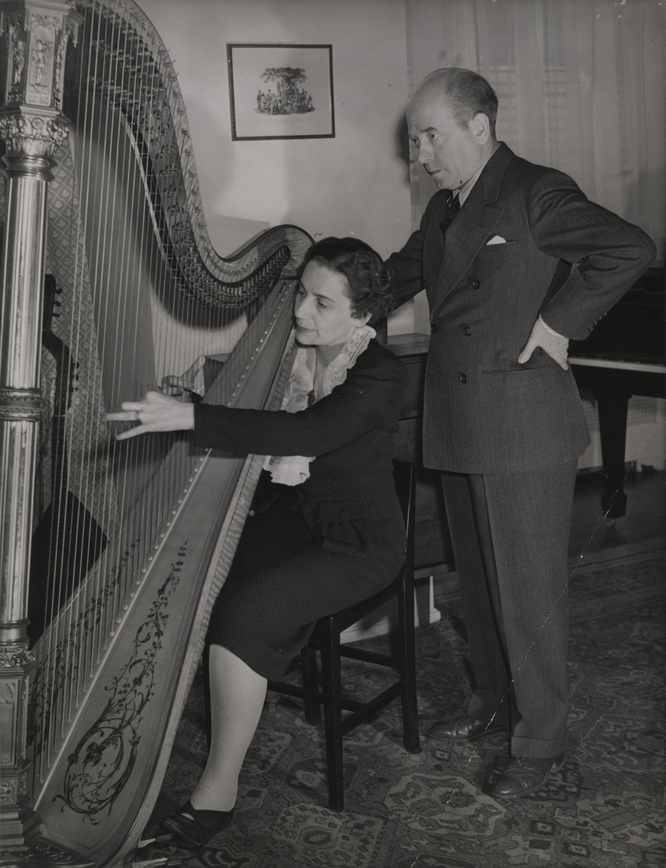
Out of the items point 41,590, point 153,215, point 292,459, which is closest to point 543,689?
point 292,459

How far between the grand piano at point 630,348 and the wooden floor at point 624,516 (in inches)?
19.9

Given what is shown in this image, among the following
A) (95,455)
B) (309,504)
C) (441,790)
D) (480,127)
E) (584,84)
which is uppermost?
(584,84)

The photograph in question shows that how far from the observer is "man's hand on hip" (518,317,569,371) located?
2.00 meters

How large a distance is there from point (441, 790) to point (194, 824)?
639 mm

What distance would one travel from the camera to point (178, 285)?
2.03 meters

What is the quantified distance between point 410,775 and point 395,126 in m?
2.21

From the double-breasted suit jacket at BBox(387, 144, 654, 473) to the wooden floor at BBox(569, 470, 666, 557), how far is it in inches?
74.1

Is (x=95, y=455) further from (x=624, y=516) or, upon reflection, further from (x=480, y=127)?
(x=624, y=516)

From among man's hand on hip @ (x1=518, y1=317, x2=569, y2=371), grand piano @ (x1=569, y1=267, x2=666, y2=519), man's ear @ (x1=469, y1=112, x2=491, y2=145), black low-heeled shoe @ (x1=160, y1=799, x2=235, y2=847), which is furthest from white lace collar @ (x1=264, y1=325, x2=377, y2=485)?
grand piano @ (x1=569, y1=267, x2=666, y2=519)

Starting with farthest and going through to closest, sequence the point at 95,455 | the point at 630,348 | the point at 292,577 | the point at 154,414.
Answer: the point at 630,348
the point at 292,577
the point at 95,455
the point at 154,414

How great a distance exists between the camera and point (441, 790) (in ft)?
7.14

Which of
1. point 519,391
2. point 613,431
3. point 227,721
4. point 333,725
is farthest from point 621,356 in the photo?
point 227,721

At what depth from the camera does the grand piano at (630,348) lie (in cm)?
365

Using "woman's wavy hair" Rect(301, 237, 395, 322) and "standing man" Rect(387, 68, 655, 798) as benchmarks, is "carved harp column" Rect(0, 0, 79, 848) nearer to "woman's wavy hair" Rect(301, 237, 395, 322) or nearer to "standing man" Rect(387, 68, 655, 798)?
"woman's wavy hair" Rect(301, 237, 395, 322)
